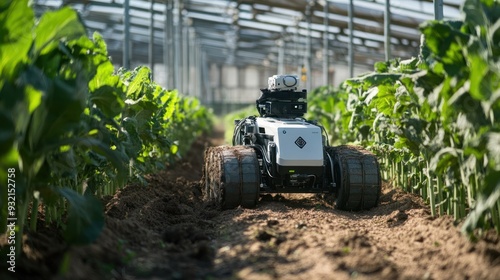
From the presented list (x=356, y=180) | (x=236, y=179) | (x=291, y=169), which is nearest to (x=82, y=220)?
(x=236, y=179)

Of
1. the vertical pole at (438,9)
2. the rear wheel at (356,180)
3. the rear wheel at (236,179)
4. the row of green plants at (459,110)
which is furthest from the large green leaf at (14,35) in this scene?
the vertical pole at (438,9)

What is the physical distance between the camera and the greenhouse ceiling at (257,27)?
27609 millimetres

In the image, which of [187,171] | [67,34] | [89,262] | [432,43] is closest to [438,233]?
[432,43]

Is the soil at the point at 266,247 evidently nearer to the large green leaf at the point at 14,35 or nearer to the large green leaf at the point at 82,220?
the large green leaf at the point at 82,220

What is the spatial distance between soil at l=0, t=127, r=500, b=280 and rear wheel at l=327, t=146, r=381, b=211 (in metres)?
0.15

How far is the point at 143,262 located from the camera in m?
6.61

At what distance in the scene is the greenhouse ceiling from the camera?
27609 millimetres

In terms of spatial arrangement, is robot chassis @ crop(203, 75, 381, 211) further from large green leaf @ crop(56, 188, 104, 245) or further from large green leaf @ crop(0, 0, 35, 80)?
large green leaf @ crop(0, 0, 35, 80)

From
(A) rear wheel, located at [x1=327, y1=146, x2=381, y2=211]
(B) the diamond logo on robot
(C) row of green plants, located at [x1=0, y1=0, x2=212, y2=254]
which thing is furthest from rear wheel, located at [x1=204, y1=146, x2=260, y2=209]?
(C) row of green plants, located at [x1=0, y1=0, x2=212, y2=254]

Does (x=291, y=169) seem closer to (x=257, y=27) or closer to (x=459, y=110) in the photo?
(x=459, y=110)

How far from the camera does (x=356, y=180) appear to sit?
1018 cm

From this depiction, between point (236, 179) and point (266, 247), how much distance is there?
2.93 meters

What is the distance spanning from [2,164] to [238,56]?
5361 cm

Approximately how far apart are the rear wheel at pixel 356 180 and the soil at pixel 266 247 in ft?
0.48
